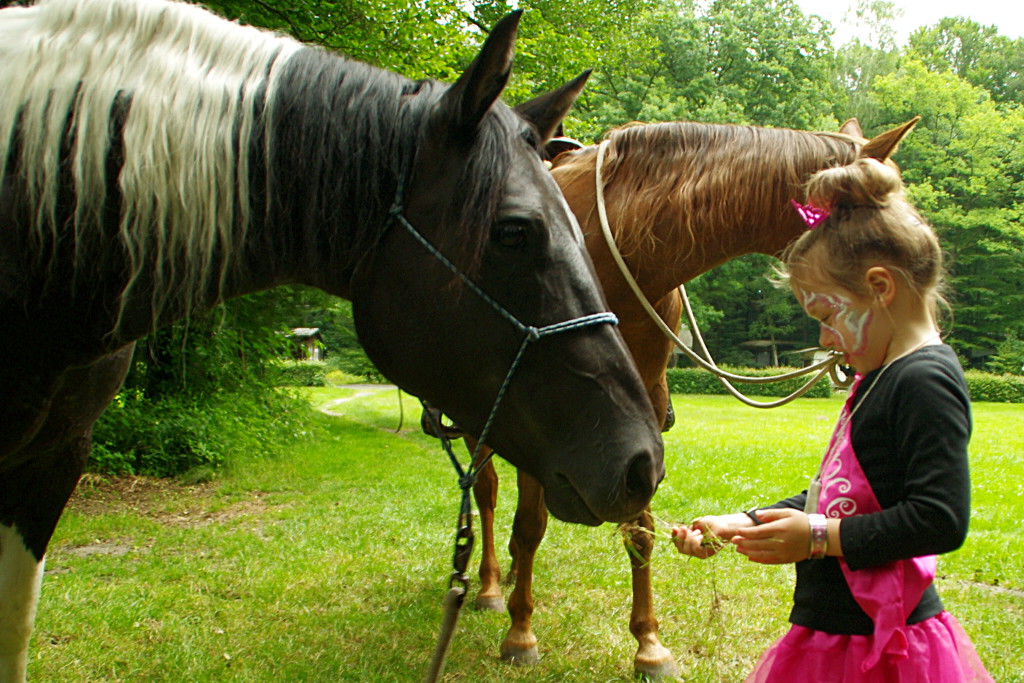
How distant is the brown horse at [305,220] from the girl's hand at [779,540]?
0.83 feet

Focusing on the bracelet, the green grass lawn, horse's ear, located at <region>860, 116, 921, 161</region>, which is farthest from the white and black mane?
the green grass lawn

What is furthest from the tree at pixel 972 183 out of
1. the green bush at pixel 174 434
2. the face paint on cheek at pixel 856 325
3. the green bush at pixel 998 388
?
the face paint on cheek at pixel 856 325

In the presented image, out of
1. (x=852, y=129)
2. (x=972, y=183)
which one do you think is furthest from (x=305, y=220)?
(x=972, y=183)

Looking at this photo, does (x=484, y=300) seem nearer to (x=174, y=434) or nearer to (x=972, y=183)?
(x=174, y=434)

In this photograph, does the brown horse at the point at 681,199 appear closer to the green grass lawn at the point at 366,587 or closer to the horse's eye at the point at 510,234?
the green grass lawn at the point at 366,587

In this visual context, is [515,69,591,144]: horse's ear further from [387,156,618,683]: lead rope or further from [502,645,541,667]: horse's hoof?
[502,645,541,667]: horse's hoof

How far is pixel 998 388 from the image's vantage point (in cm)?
2427

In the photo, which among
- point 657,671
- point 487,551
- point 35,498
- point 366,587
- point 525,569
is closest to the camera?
point 35,498

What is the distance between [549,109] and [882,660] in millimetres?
1477

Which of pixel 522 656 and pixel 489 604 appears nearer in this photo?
pixel 522 656

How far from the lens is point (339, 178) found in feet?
5.23

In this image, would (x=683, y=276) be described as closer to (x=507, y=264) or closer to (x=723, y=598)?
(x=507, y=264)

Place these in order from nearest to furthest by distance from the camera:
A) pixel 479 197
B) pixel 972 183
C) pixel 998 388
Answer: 1. pixel 479 197
2. pixel 998 388
3. pixel 972 183

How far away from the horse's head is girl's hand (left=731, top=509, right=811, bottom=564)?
0.25 meters
